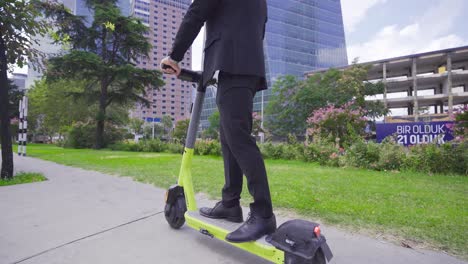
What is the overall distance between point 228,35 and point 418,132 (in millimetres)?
7708

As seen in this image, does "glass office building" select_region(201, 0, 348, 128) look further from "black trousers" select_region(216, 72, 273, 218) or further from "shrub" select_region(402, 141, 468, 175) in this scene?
"black trousers" select_region(216, 72, 273, 218)

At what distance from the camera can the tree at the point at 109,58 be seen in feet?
53.5

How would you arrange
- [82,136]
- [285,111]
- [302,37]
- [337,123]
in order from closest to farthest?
[337,123], [82,136], [285,111], [302,37]

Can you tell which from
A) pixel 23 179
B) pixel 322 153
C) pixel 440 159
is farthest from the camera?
pixel 322 153

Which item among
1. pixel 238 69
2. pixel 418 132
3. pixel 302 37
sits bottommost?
pixel 418 132

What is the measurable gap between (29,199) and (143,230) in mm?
1900

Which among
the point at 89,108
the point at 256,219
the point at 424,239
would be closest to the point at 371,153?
the point at 424,239

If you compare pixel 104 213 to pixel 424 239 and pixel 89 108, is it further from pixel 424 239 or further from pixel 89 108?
pixel 89 108

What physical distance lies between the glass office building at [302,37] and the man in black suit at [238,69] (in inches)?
2299

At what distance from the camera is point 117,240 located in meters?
1.74

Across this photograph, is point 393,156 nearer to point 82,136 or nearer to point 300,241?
point 300,241

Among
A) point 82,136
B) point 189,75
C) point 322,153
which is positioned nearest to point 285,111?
point 322,153

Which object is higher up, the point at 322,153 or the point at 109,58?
the point at 109,58

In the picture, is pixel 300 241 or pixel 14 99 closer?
pixel 300 241
